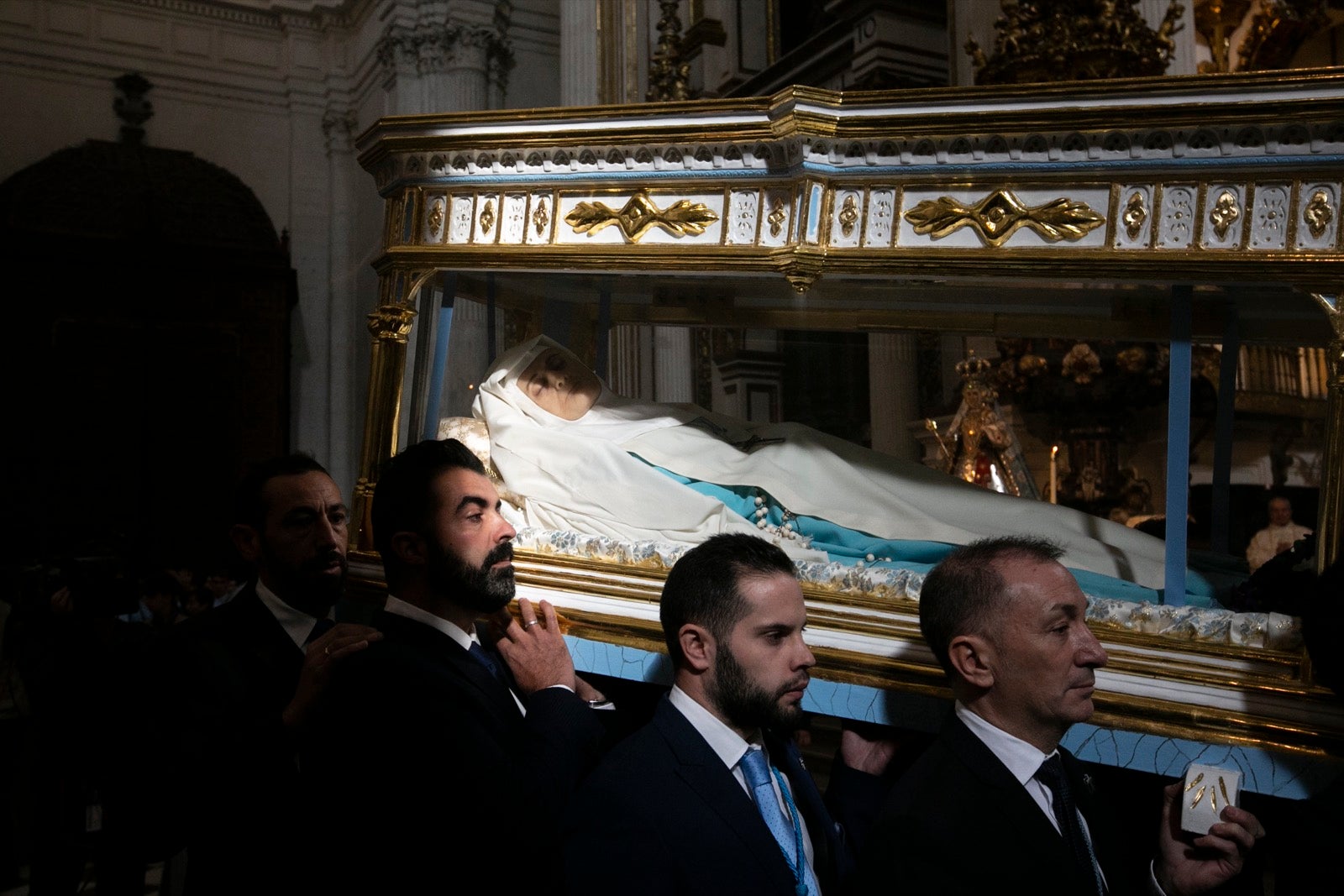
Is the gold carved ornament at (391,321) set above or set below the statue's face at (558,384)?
above

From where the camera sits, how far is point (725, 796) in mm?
1839

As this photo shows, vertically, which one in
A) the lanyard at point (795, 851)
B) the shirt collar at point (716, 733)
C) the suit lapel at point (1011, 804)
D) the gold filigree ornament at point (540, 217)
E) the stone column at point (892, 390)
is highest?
the gold filigree ornament at point (540, 217)

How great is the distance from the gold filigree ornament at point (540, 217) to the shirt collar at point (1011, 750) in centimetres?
191

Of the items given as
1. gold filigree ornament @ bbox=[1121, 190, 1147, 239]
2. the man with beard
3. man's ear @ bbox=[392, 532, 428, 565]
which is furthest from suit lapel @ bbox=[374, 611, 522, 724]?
gold filigree ornament @ bbox=[1121, 190, 1147, 239]

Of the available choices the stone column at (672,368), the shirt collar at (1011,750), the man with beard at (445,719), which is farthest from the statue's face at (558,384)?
the shirt collar at (1011,750)

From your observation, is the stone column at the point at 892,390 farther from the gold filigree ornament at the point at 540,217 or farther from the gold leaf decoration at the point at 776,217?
the gold filigree ornament at the point at 540,217

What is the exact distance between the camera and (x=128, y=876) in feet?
7.65

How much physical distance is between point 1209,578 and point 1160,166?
1.04 metres

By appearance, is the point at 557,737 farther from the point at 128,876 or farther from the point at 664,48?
the point at 664,48

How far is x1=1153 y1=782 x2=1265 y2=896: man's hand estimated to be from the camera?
71.6 inches

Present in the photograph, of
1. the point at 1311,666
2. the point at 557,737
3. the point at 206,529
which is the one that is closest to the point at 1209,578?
the point at 1311,666

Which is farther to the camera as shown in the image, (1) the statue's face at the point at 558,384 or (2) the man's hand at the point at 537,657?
→ (1) the statue's face at the point at 558,384

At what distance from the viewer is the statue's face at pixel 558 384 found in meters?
3.80

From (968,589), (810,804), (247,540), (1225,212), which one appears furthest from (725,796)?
(1225,212)
